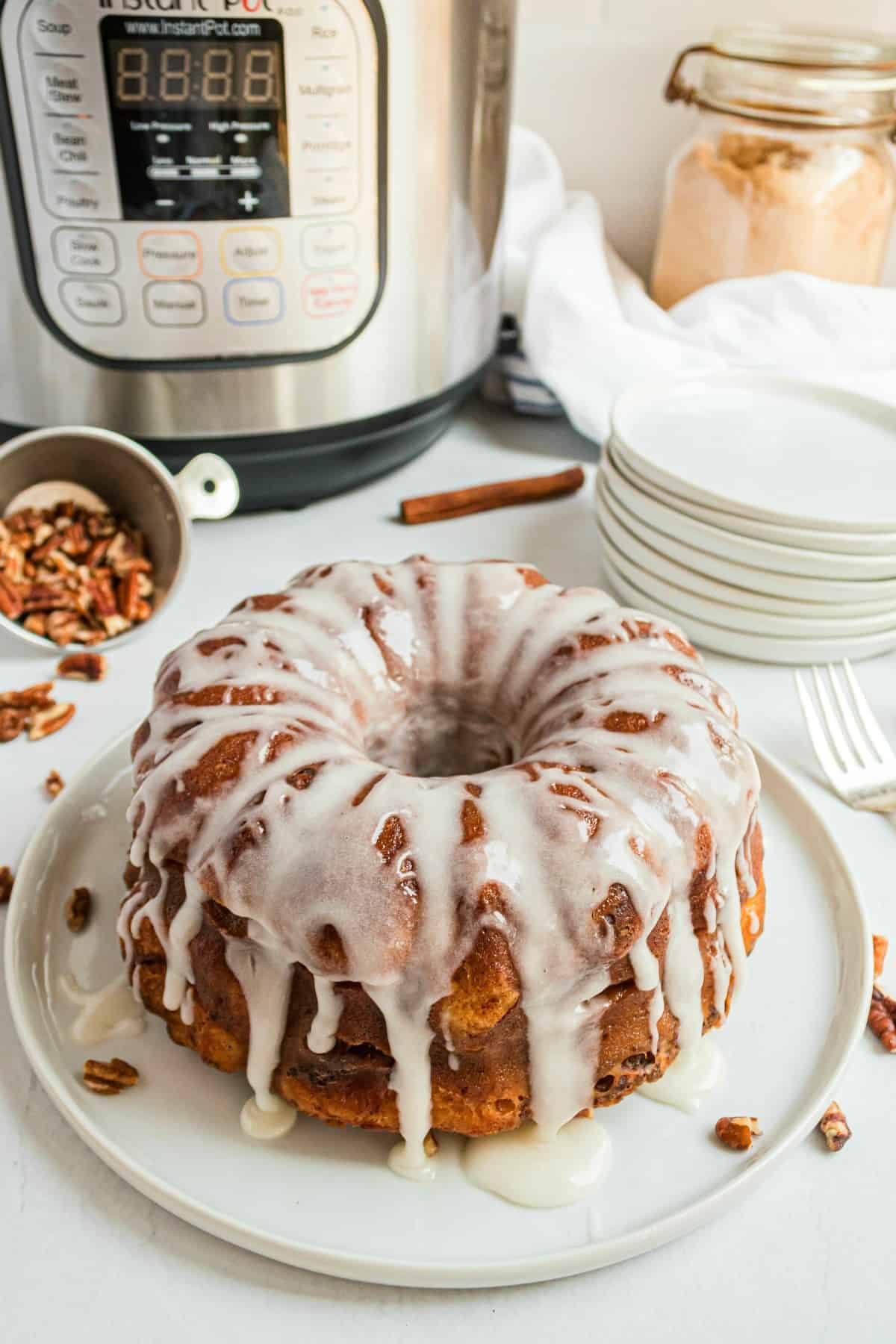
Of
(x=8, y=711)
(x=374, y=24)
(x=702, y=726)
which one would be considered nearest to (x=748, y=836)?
(x=702, y=726)

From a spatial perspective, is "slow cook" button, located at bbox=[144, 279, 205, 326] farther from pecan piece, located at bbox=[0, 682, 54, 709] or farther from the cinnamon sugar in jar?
the cinnamon sugar in jar

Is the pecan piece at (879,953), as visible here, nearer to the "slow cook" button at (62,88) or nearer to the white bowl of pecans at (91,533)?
the white bowl of pecans at (91,533)

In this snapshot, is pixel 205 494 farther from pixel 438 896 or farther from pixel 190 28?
pixel 438 896

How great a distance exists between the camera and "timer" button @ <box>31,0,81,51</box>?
87 centimetres

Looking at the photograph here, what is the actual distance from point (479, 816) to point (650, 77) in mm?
1267

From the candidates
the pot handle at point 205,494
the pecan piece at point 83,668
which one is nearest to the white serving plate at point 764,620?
the pot handle at point 205,494

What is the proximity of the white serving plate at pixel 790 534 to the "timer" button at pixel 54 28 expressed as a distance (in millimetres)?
589

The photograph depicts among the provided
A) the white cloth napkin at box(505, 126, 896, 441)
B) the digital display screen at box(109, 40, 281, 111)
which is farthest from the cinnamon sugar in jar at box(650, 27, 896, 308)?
the digital display screen at box(109, 40, 281, 111)

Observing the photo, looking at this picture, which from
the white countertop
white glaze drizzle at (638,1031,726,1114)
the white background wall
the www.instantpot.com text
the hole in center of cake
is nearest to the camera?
the white countertop

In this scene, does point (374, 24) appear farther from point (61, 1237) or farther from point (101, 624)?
point (61, 1237)

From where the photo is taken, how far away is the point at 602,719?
0.68 m

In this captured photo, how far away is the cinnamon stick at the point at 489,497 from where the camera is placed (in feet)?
4.02

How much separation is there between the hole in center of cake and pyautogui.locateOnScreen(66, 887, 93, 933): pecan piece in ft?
0.66

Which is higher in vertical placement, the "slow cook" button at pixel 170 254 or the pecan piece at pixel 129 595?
the "slow cook" button at pixel 170 254
